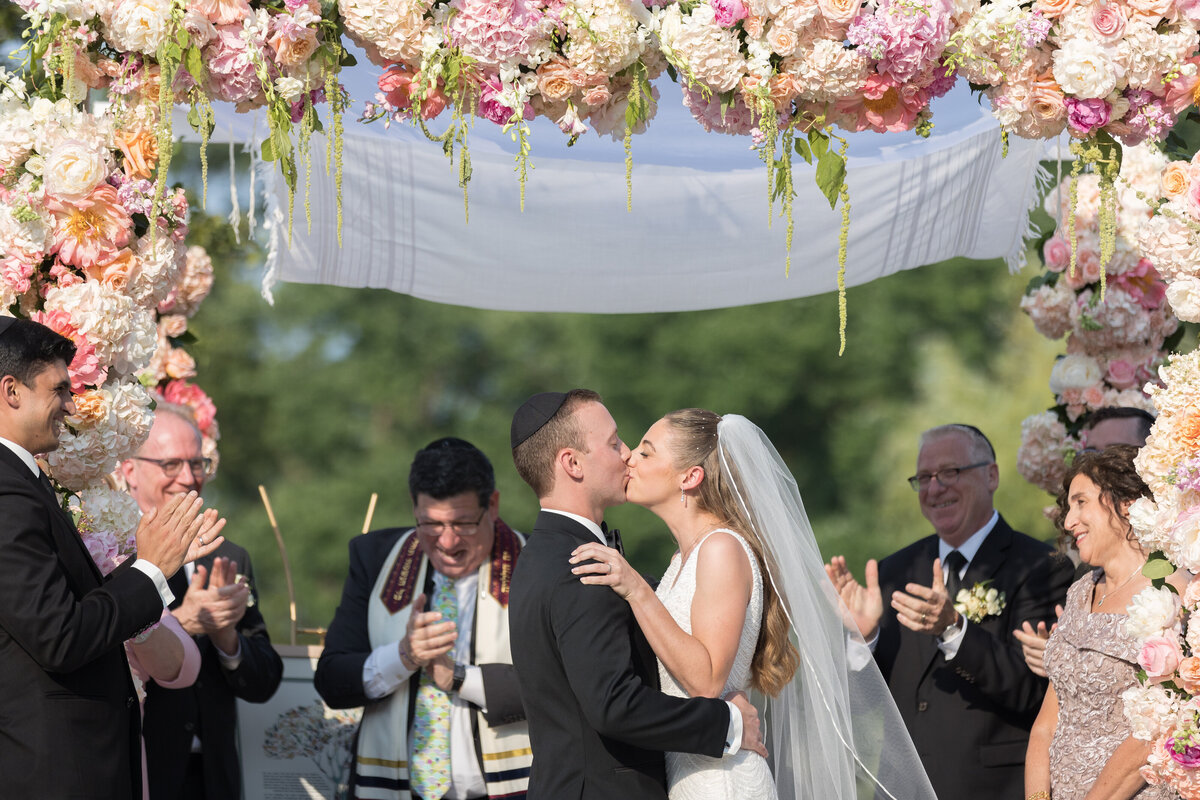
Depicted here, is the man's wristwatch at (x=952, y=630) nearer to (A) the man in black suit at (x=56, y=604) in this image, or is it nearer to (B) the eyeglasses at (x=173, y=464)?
(A) the man in black suit at (x=56, y=604)

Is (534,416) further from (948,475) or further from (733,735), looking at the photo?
(948,475)

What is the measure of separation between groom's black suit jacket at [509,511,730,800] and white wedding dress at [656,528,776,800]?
6cm

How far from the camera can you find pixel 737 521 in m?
3.99

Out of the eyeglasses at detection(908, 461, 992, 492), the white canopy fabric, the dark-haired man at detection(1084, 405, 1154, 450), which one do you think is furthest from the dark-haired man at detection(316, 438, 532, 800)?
the dark-haired man at detection(1084, 405, 1154, 450)

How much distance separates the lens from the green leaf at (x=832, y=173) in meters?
3.94

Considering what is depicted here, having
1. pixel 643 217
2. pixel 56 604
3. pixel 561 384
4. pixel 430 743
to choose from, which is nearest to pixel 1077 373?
pixel 643 217

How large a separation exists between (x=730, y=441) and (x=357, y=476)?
54.1ft

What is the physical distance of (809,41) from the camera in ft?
12.5

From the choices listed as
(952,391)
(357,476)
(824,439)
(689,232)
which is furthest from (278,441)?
(689,232)

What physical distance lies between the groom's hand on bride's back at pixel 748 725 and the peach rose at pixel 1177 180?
1.80 metres

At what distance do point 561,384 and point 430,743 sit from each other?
615 inches

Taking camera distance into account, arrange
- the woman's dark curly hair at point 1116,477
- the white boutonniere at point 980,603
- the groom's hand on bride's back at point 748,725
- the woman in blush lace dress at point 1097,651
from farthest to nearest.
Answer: the white boutonniere at point 980,603 < the woman's dark curly hair at point 1116,477 < the woman in blush lace dress at point 1097,651 < the groom's hand on bride's back at point 748,725

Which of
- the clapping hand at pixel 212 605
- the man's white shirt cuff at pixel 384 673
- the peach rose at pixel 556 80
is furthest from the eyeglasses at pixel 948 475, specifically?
the clapping hand at pixel 212 605

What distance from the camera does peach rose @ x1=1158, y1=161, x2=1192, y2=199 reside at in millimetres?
3639
